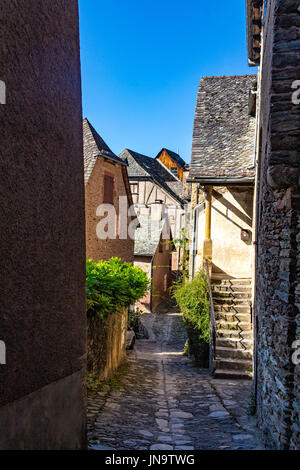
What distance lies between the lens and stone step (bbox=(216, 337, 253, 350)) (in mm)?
10008

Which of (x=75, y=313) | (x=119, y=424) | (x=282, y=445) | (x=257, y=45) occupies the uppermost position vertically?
(x=257, y=45)

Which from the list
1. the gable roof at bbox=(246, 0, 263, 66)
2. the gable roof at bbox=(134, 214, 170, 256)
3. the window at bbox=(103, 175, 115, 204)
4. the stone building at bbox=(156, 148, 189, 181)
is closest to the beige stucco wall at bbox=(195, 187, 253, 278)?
the gable roof at bbox=(246, 0, 263, 66)

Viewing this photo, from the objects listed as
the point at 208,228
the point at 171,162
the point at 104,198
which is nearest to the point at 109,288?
the point at 208,228

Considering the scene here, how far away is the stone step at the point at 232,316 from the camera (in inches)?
432

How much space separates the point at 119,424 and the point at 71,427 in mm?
1936

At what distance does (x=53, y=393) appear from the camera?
351 centimetres

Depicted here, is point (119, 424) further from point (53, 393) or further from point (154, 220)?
point (154, 220)

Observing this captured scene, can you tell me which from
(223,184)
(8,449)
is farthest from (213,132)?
(8,449)

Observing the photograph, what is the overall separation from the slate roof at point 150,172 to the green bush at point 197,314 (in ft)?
52.6

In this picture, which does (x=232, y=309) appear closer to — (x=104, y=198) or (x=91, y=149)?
(x=104, y=198)

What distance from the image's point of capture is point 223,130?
13758 millimetres

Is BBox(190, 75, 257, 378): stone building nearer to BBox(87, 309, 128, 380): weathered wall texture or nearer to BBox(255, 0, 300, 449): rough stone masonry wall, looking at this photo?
BBox(87, 309, 128, 380): weathered wall texture

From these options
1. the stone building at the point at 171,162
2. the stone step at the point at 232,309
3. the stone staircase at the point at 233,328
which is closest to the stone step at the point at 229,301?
the stone staircase at the point at 233,328

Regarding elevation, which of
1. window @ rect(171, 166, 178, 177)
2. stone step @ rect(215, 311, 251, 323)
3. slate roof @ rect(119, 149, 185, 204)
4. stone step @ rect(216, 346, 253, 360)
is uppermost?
window @ rect(171, 166, 178, 177)
